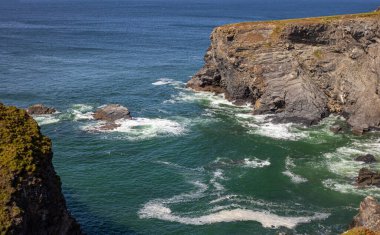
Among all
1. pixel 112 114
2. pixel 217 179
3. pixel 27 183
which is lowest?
pixel 217 179

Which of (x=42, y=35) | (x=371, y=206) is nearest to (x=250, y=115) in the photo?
(x=371, y=206)

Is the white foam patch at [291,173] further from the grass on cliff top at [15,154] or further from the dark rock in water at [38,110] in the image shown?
the dark rock in water at [38,110]

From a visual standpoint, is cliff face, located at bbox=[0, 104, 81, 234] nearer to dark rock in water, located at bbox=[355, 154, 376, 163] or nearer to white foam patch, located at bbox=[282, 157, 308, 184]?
white foam patch, located at bbox=[282, 157, 308, 184]

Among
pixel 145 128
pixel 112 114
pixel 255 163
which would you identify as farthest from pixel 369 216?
pixel 112 114

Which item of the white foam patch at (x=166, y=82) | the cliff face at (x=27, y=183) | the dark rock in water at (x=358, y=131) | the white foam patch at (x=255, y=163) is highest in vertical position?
the cliff face at (x=27, y=183)

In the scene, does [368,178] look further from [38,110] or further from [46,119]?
[38,110]

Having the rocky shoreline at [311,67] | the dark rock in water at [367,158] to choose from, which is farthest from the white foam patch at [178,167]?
the rocky shoreline at [311,67]
